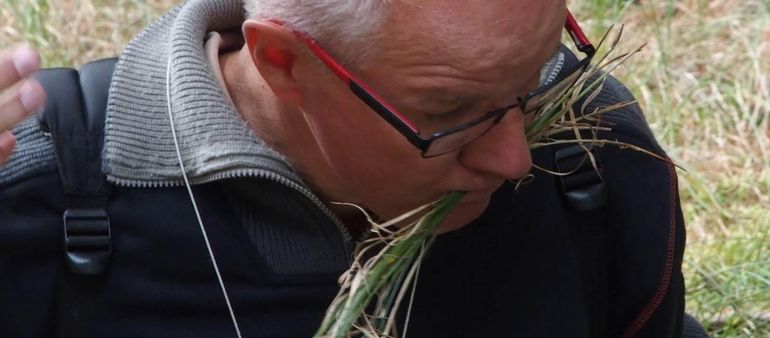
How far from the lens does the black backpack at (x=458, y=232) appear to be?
1577 mm

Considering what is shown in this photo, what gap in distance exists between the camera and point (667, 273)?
1903mm

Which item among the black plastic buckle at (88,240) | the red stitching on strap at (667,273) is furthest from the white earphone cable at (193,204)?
the red stitching on strap at (667,273)

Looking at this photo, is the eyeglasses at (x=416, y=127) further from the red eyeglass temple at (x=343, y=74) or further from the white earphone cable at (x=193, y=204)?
the white earphone cable at (x=193, y=204)

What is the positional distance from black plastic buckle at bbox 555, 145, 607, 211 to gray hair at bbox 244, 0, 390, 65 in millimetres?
420

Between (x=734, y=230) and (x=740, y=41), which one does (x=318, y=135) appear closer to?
(x=734, y=230)

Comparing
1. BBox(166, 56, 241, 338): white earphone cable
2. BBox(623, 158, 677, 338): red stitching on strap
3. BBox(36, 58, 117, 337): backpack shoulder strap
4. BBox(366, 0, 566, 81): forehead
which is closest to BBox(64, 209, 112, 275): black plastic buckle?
BBox(36, 58, 117, 337): backpack shoulder strap

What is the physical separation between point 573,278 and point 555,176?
15cm

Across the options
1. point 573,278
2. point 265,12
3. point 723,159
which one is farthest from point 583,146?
point 723,159

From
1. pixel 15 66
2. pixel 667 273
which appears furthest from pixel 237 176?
pixel 667 273

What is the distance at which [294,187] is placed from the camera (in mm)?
1634

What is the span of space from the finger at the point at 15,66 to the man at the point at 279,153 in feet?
0.98

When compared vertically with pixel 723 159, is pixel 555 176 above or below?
above

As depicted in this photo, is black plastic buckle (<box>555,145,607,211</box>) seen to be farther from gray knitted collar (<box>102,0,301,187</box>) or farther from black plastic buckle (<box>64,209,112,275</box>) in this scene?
black plastic buckle (<box>64,209,112,275</box>)

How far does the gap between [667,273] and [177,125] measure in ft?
2.41
